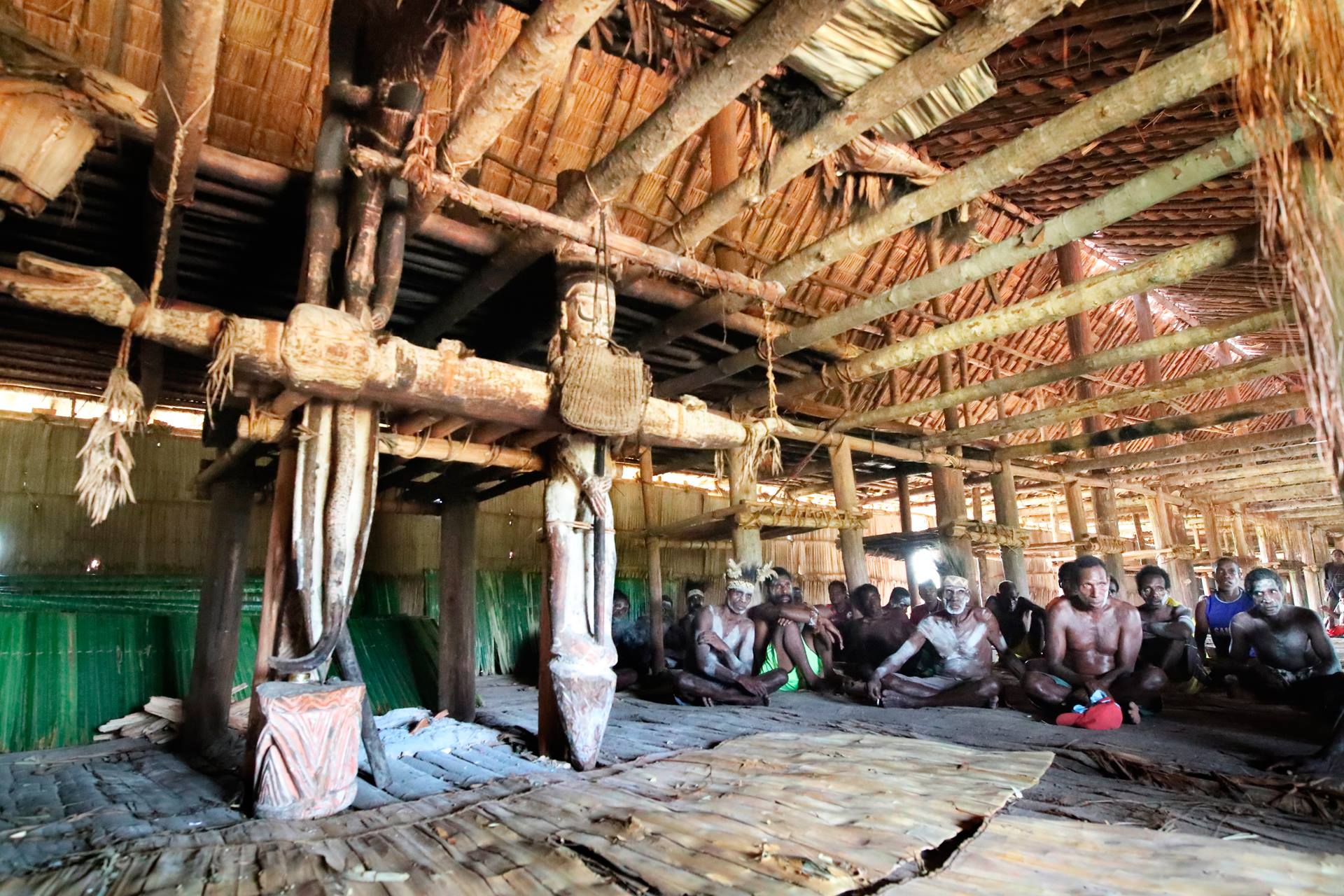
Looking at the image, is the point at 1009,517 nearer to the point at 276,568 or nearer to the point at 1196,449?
the point at 1196,449

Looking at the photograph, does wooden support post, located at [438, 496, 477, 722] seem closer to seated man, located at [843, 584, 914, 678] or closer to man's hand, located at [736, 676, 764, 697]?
man's hand, located at [736, 676, 764, 697]

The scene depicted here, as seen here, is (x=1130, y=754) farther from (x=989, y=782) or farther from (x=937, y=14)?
(x=937, y=14)

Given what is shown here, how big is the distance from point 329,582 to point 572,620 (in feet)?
4.51

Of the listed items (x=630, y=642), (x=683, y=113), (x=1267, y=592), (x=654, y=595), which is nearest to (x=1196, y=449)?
(x=1267, y=592)

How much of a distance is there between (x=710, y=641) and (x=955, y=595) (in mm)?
2329

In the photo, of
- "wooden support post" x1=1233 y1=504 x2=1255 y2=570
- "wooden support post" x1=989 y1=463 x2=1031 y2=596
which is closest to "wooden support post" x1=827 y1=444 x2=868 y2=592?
"wooden support post" x1=989 y1=463 x2=1031 y2=596

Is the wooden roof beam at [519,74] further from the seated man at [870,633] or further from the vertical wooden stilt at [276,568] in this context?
the seated man at [870,633]

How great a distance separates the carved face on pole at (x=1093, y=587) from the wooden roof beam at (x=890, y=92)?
13.7 feet

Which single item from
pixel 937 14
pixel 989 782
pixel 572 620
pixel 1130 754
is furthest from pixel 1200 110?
pixel 572 620

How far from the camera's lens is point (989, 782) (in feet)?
11.0

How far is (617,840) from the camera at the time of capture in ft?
8.64

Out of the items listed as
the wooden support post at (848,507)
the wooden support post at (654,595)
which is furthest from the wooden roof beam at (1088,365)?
the wooden support post at (654,595)

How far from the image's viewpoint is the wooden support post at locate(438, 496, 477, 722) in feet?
19.0

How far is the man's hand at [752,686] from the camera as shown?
629 cm
